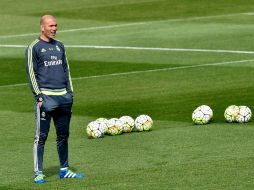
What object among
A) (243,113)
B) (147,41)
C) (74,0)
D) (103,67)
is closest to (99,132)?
(243,113)

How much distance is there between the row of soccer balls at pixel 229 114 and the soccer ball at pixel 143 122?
1.11 metres

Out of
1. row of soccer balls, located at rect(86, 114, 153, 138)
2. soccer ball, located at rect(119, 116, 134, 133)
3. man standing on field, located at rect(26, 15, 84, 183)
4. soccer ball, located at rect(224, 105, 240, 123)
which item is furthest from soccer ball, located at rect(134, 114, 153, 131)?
man standing on field, located at rect(26, 15, 84, 183)

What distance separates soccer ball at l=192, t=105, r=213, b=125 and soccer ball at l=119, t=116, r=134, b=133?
1.47m

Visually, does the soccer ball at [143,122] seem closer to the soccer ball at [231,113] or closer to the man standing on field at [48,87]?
the soccer ball at [231,113]

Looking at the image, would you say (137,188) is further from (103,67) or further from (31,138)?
(103,67)

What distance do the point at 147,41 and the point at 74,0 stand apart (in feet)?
50.0

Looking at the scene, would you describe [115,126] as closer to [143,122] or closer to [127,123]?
[127,123]

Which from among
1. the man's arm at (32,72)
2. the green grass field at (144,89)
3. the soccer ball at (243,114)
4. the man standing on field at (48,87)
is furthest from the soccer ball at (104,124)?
the man's arm at (32,72)

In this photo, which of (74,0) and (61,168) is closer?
(61,168)

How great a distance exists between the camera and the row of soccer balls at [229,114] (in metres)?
21.9

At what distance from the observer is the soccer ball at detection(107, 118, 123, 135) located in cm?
2120

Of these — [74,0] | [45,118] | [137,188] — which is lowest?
[137,188]

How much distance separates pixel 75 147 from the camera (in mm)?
20203

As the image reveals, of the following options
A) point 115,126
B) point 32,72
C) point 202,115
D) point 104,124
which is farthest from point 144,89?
point 32,72
